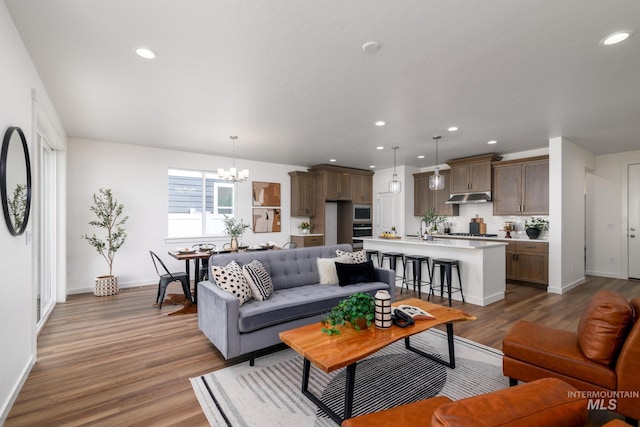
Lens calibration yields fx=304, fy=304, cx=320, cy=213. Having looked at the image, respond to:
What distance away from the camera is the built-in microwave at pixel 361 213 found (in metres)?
8.17

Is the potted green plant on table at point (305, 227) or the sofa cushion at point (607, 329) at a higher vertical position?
the potted green plant on table at point (305, 227)

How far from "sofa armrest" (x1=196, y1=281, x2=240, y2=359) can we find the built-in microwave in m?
5.52

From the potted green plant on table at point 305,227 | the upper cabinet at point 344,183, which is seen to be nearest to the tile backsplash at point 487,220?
the upper cabinet at point 344,183

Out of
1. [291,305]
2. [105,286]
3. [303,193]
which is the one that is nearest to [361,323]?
[291,305]

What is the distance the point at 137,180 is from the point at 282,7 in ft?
16.6

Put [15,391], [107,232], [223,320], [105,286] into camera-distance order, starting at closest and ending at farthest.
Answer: [15,391]
[223,320]
[105,286]
[107,232]

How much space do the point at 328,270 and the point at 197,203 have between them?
3.89 meters

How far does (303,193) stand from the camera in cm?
766

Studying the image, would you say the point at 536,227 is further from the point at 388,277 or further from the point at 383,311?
the point at 383,311

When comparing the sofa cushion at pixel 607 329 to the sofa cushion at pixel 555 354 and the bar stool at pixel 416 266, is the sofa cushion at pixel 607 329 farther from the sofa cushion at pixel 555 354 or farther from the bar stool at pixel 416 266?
the bar stool at pixel 416 266

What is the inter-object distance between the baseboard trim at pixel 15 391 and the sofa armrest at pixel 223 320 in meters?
1.38

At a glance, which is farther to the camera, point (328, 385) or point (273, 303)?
point (273, 303)

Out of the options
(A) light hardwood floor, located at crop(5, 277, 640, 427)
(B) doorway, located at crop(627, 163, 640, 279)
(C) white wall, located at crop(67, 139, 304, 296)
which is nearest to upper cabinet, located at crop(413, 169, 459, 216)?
(A) light hardwood floor, located at crop(5, 277, 640, 427)

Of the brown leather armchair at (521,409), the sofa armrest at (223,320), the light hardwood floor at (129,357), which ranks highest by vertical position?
the brown leather armchair at (521,409)
